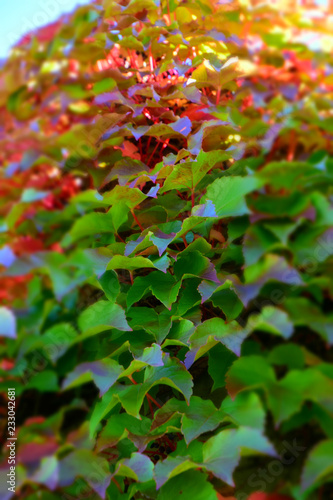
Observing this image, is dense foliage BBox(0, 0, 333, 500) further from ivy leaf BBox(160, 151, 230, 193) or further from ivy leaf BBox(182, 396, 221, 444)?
ivy leaf BBox(160, 151, 230, 193)

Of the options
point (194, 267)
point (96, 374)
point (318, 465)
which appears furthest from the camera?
point (194, 267)

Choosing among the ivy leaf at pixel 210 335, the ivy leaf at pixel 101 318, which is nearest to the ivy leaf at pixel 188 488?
the ivy leaf at pixel 210 335

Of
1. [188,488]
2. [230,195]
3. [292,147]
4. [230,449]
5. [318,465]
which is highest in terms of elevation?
[292,147]

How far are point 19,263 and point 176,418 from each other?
0.55 m

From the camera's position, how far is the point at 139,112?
45.0 inches

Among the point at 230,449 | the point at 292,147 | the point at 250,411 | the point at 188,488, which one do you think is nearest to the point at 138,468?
the point at 188,488

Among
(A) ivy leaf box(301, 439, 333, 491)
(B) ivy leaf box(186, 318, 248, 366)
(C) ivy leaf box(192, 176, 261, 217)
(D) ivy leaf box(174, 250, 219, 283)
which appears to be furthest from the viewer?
(D) ivy leaf box(174, 250, 219, 283)

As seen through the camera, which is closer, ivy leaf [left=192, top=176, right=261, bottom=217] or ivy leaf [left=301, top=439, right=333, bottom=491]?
ivy leaf [left=301, top=439, right=333, bottom=491]

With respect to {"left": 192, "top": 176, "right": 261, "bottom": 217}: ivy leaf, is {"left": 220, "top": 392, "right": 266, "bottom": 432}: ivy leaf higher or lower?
lower

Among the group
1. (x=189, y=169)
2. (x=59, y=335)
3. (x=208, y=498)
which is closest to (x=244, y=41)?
(x=189, y=169)

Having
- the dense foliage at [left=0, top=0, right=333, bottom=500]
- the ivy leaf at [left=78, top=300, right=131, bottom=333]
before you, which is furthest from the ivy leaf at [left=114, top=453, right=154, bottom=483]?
the ivy leaf at [left=78, top=300, right=131, bottom=333]

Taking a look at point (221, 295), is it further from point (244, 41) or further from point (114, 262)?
point (244, 41)

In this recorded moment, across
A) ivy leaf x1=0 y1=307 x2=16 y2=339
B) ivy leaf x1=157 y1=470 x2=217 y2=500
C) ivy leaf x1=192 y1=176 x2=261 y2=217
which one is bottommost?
ivy leaf x1=157 y1=470 x2=217 y2=500

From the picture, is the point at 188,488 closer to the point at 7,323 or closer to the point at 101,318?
the point at 101,318
